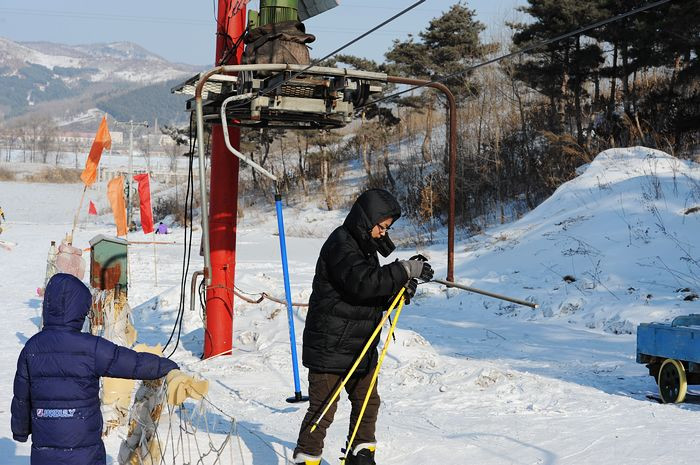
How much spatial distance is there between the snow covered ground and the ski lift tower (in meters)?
1.65

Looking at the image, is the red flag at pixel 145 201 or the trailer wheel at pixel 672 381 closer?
the trailer wheel at pixel 672 381

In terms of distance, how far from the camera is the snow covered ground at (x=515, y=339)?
6262mm

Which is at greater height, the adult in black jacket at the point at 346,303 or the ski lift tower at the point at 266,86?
the ski lift tower at the point at 266,86

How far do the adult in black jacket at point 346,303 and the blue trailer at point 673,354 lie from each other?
12.6ft

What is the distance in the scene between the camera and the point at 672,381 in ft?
25.5

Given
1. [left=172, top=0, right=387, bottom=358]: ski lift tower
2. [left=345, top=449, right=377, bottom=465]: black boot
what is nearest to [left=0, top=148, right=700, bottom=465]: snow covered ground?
[left=345, top=449, right=377, bottom=465]: black boot

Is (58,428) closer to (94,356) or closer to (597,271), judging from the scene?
(94,356)

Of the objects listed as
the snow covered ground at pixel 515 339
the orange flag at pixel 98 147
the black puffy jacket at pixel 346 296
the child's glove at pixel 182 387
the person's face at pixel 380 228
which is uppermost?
the orange flag at pixel 98 147

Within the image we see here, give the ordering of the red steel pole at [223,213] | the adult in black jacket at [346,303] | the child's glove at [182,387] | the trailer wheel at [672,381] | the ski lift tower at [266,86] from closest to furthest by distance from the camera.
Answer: the child's glove at [182,387] → the adult in black jacket at [346,303] → the ski lift tower at [266,86] → the trailer wheel at [672,381] → the red steel pole at [223,213]

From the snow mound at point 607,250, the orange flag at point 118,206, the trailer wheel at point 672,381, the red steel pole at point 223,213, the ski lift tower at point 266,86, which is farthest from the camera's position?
the orange flag at point 118,206

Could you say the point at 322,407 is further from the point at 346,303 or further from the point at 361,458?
the point at 346,303

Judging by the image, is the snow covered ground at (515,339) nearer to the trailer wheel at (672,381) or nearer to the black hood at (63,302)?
the trailer wheel at (672,381)

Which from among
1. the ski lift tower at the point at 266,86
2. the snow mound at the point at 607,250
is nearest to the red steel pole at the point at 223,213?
the ski lift tower at the point at 266,86

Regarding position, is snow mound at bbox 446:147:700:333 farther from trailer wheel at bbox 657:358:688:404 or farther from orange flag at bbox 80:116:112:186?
orange flag at bbox 80:116:112:186
